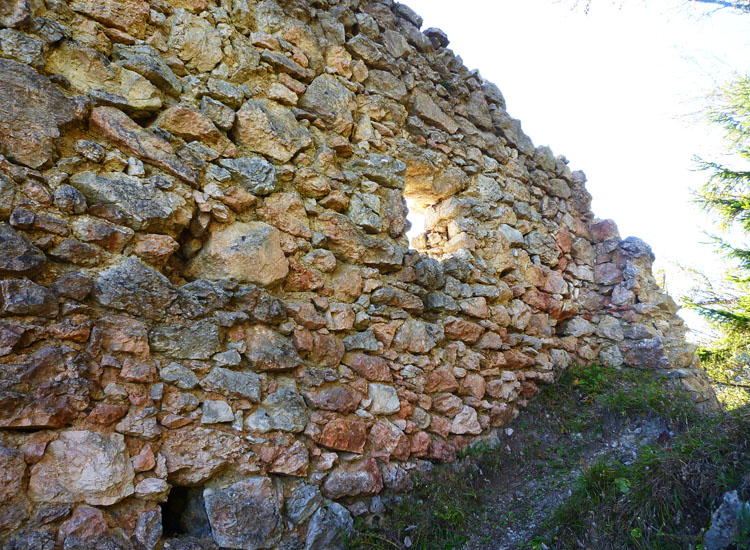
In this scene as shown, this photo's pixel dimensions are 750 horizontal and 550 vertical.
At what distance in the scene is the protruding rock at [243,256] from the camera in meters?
2.44

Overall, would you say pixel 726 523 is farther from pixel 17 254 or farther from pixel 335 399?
pixel 17 254

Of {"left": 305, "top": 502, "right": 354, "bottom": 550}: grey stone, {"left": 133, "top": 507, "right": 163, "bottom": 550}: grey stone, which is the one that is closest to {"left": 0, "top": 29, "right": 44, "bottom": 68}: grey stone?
{"left": 133, "top": 507, "right": 163, "bottom": 550}: grey stone

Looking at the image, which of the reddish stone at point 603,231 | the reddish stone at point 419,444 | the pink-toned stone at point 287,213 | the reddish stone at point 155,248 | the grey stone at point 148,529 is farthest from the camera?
the reddish stone at point 603,231

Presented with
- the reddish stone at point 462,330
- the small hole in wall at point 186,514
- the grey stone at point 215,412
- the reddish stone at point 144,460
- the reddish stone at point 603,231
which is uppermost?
the reddish stone at point 603,231

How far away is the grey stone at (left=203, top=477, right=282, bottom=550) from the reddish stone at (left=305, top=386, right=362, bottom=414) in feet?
1.60

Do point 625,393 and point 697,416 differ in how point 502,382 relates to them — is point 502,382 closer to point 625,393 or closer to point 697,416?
point 625,393

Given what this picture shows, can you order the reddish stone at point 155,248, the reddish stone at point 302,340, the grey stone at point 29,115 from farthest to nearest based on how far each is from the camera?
the reddish stone at point 302,340 < the reddish stone at point 155,248 < the grey stone at point 29,115

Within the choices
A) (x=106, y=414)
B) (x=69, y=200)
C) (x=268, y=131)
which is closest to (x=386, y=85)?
(x=268, y=131)

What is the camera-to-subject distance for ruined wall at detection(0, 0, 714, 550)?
1.82 metres

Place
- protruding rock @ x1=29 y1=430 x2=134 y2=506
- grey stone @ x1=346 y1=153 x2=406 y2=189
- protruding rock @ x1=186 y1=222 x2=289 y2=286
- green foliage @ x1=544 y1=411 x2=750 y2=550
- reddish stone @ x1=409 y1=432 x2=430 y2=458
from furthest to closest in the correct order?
grey stone @ x1=346 y1=153 x2=406 y2=189, reddish stone @ x1=409 y1=432 x2=430 y2=458, protruding rock @ x1=186 y1=222 x2=289 y2=286, green foliage @ x1=544 y1=411 x2=750 y2=550, protruding rock @ x1=29 y1=430 x2=134 y2=506

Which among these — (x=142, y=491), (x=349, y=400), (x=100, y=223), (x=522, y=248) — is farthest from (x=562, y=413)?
(x=100, y=223)

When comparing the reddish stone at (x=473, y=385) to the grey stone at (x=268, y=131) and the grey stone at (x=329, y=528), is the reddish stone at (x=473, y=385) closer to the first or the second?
the grey stone at (x=329, y=528)

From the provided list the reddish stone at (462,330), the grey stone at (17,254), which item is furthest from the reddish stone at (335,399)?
the grey stone at (17,254)

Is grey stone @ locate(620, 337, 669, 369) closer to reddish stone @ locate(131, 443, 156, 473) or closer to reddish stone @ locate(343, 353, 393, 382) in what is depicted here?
reddish stone @ locate(343, 353, 393, 382)
